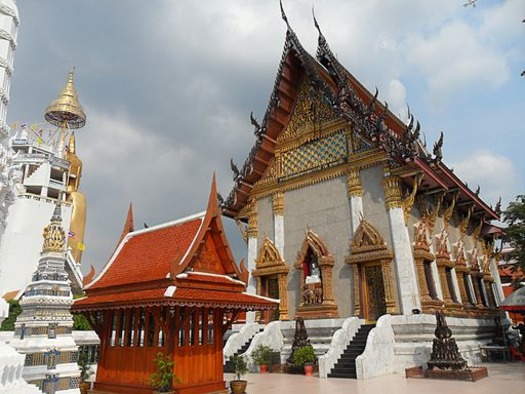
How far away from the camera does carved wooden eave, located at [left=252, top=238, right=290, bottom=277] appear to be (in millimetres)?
13445

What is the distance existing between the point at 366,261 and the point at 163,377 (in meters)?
7.01

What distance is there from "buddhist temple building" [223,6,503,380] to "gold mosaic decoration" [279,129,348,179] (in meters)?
0.04

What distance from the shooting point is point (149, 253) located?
323 inches

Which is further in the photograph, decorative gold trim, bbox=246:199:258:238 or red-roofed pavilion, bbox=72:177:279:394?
decorative gold trim, bbox=246:199:258:238

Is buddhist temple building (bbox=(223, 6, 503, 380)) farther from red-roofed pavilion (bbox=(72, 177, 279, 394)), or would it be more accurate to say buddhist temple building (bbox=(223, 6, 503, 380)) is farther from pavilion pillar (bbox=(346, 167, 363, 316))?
red-roofed pavilion (bbox=(72, 177, 279, 394))

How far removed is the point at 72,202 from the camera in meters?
34.3

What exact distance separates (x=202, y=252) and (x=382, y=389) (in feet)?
13.4

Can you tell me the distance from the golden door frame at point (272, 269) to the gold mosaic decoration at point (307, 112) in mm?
4049

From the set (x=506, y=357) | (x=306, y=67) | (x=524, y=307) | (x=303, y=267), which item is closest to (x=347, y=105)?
(x=306, y=67)

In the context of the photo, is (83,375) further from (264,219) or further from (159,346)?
(264,219)

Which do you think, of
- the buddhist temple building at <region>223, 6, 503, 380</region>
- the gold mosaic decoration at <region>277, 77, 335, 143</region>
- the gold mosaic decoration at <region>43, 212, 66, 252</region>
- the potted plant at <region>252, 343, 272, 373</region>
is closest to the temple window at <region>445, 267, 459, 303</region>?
the buddhist temple building at <region>223, 6, 503, 380</region>

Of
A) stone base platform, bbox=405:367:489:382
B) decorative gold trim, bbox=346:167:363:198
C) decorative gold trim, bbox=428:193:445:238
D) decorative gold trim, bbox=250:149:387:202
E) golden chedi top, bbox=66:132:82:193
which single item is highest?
golden chedi top, bbox=66:132:82:193

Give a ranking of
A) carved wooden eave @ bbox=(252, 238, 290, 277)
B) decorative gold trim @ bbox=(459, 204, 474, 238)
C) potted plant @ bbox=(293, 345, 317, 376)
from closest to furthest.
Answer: potted plant @ bbox=(293, 345, 317, 376) → carved wooden eave @ bbox=(252, 238, 290, 277) → decorative gold trim @ bbox=(459, 204, 474, 238)

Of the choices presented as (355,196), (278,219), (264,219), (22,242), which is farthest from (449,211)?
(22,242)
